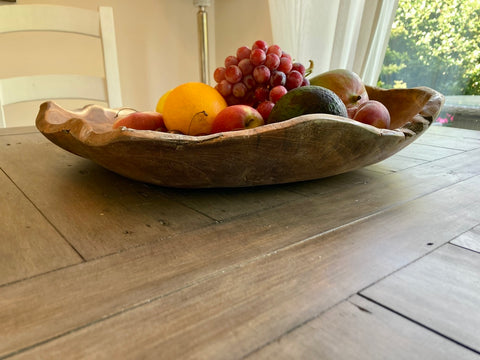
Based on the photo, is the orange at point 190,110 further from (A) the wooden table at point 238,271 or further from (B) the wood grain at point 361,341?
(B) the wood grain at point 361,341

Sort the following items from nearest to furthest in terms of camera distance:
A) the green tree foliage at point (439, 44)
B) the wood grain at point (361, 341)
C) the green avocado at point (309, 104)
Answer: the wood grain at point (361, 341) → the green avocado at point (309, 104) → the green tree foliage at point (439, 44)

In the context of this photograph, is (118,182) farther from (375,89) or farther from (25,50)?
(25,50)

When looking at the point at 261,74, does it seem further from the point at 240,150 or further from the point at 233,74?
the point at 240,150

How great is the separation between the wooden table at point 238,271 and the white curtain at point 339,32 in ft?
4.95

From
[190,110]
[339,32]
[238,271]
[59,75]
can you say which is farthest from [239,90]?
[339,32]

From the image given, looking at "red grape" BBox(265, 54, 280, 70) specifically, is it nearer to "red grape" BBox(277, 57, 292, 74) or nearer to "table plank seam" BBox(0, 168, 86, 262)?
"red grape" BBox(277, 57, 292, 74)

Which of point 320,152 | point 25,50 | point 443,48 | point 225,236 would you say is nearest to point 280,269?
point 225,236

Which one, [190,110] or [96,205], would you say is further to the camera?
[190,110]

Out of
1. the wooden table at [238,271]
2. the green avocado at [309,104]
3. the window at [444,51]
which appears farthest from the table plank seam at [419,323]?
the window at [444,51]

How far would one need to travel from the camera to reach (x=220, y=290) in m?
0.29

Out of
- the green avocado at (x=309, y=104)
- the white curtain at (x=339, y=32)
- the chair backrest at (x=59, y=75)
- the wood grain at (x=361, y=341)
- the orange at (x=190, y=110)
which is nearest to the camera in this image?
the wood grain at (x=361, y=341)

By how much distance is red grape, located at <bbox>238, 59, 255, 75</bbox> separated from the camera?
28.7 inches

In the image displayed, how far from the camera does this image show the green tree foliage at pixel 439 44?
1.65 metres

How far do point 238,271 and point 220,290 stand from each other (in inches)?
1.3
